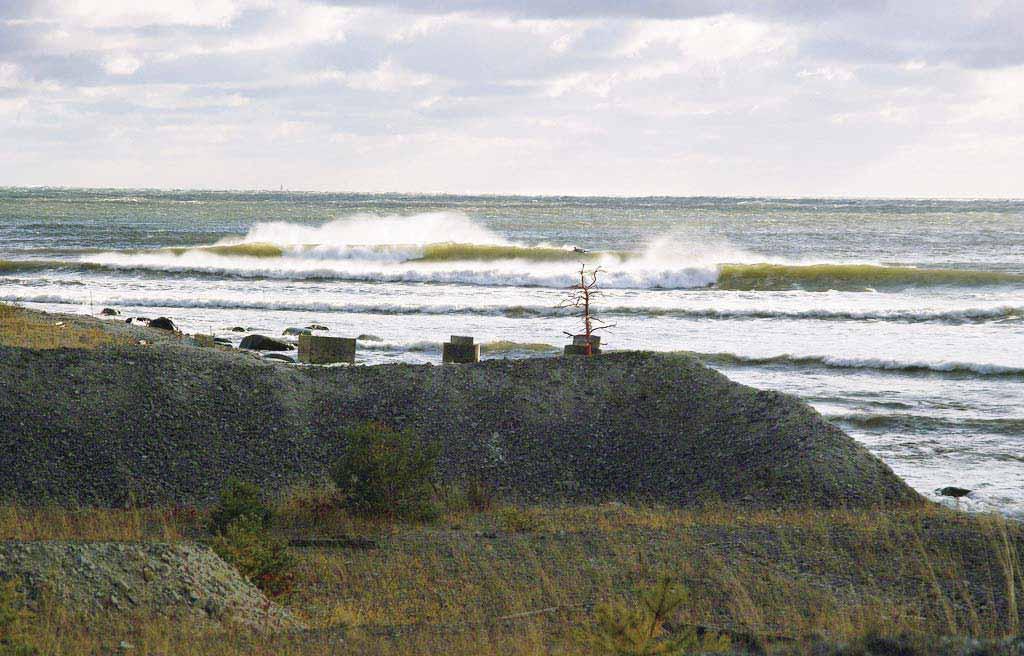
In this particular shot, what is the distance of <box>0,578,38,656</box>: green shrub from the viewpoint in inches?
251

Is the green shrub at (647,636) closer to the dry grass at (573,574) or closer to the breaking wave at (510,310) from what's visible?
the dry grass at (573,574)

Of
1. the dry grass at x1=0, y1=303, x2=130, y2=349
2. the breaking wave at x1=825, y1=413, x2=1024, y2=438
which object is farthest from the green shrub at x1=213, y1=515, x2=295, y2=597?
the breaking wave at x1=825, y1=413, x2=1024, y2=438

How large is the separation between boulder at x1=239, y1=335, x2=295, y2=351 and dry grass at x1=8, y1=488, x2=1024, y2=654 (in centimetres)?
1268

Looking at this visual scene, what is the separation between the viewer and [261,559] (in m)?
9.22

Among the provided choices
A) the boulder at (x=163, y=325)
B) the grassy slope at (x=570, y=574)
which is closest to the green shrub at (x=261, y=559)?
the grassy slope at (x=570, y=574)

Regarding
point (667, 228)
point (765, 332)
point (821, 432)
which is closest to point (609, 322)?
point (765, 332)

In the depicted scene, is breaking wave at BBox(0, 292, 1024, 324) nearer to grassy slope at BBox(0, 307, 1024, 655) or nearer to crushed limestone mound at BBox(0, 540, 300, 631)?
grassy slope at BBox(0, 307, 1024, 655)

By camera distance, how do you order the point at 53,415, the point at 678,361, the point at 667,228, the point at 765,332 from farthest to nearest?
the point at 667,228 → the point at 765,332 → the point at 678,361 → the point at 53,415

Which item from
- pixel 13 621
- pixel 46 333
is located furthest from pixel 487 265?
pixel 13 621

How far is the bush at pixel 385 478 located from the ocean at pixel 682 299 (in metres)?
6.23

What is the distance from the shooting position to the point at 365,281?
4766 centimetres

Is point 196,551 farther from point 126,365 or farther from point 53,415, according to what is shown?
point 126,365

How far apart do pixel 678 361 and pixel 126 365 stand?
7759mm

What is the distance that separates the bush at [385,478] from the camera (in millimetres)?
12297
